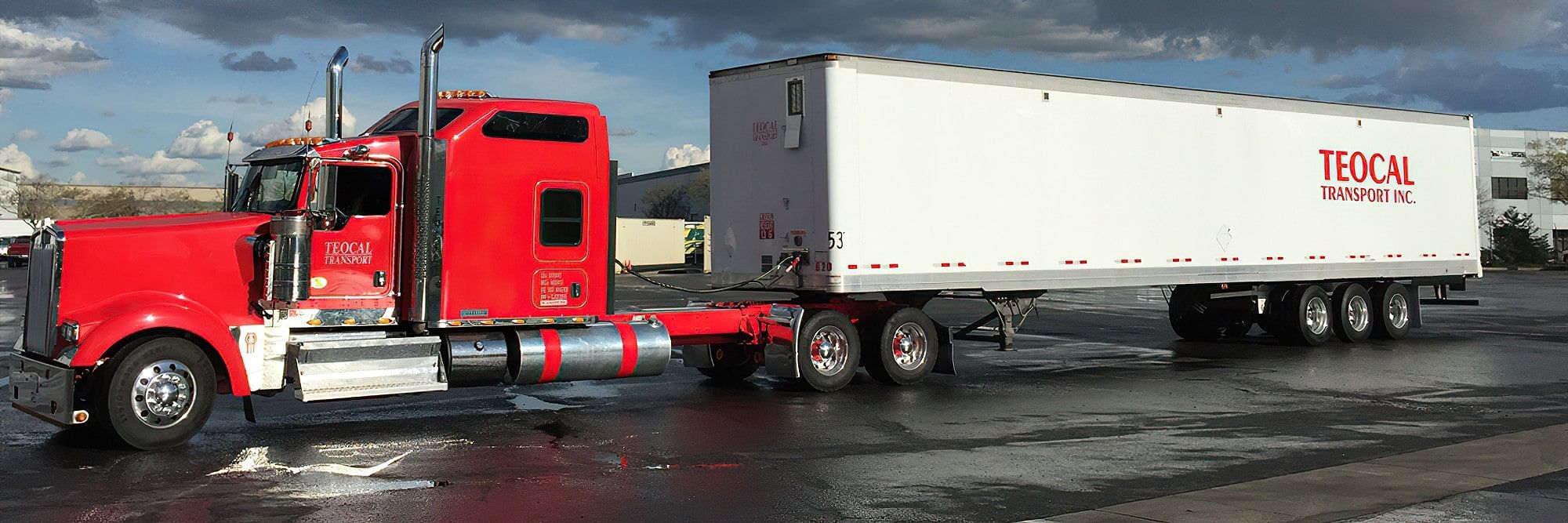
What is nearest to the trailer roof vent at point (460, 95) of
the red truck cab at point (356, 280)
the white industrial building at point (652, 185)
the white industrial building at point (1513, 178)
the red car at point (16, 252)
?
the red truck cab at point (356, 280)

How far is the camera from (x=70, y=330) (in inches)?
388

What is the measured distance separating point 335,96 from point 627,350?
3.71 metres

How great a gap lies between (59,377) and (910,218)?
858 centimetres

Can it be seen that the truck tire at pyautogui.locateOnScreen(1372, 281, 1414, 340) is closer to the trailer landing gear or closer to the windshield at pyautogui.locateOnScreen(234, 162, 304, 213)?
the trailer landing gear

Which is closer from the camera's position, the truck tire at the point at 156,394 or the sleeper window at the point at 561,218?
the truck tire at the point at 156,394

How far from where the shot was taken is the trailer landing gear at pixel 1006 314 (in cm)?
1628

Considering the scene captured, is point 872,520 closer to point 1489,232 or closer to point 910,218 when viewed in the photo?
point 910,218

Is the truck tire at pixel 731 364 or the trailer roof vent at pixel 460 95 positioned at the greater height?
the trailer roof vent at pixel 460 95

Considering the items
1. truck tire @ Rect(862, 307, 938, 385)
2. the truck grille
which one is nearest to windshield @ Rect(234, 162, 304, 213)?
the truck grille

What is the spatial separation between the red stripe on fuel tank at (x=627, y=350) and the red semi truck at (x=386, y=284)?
0.7 inches

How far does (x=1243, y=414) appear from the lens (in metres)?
12.7

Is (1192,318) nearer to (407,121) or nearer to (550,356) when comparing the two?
(550,356)

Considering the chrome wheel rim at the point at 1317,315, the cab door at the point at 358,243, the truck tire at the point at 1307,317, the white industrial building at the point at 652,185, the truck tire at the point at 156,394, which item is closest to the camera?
the truck tire at the point at 156,394

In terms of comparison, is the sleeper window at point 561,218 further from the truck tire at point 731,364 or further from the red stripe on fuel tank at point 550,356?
the truck tire at point 731,364
